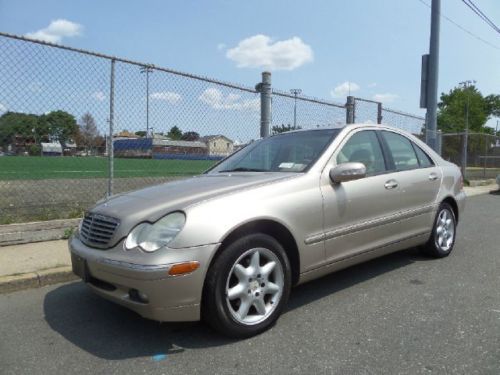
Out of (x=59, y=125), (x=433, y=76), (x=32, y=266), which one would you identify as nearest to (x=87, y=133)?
(x=59, y=125)

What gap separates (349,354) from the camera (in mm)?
2838

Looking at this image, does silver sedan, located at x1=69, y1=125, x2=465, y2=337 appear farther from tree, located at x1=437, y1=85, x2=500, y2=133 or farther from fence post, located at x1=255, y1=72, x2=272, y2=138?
tree, located at x1=437, y1=85, x2=500, y2=133

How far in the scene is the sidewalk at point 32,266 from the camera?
13.9ft

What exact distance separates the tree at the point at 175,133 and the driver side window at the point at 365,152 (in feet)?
12.2

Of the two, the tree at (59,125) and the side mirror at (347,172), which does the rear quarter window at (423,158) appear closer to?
the side mirror at (347,172)

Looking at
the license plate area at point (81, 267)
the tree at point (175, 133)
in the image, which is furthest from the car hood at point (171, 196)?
the tree at point (175, 133)

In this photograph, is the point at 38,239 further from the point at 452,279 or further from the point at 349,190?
the point at 452,279

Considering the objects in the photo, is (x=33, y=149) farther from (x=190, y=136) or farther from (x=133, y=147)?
(x=190, y=136)

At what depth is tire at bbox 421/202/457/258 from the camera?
5059 mm

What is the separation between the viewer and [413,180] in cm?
461

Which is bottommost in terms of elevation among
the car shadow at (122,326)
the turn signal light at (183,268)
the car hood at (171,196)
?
the car shadow at (122,326)

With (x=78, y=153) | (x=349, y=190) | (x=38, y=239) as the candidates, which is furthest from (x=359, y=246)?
(x=78, y=153)

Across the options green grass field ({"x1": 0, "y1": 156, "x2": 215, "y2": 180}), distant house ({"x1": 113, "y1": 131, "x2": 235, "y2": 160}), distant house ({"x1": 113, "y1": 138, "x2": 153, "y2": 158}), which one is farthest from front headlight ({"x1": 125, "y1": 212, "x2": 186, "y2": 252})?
green grass field ({"x1": 0, "y1": 156, "x2": 215, "y2": 180})

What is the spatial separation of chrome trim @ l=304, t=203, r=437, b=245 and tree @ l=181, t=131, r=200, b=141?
13.2 ft
